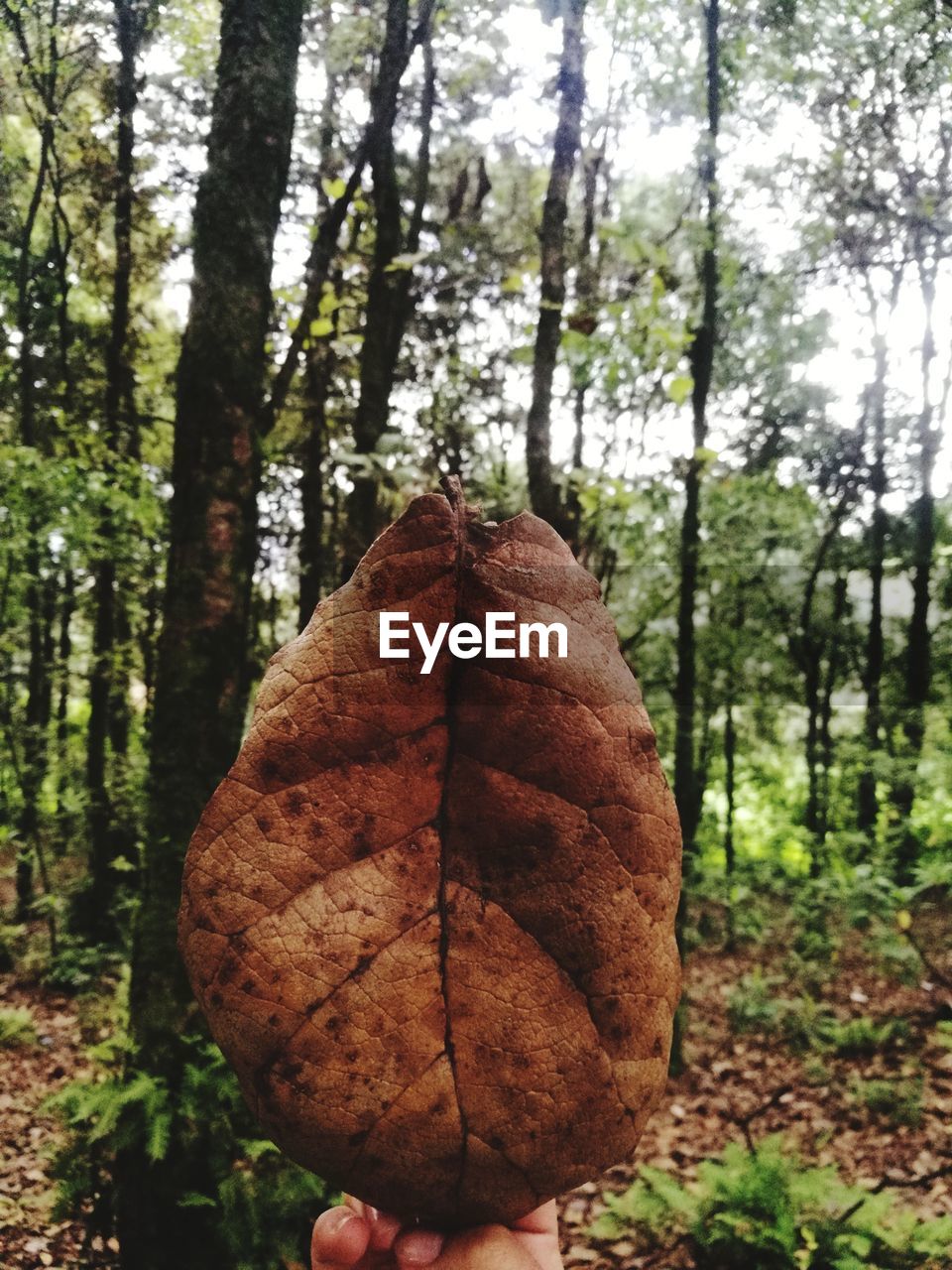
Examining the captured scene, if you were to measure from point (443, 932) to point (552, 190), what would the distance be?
6072 mm

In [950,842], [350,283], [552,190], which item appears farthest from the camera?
[950,842]

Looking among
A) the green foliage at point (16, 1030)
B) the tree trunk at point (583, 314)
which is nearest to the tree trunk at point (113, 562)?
the green foliage at point (16, 1030)

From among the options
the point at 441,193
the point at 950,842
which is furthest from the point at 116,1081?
the point at 950,842

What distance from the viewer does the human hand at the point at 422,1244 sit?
0.80 meters

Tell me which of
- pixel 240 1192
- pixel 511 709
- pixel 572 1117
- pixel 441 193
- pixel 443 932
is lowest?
pixel 240 1192

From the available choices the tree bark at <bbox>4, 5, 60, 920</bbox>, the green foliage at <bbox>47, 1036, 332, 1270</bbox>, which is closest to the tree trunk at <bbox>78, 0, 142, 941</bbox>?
the tree bark at <bbox>4, 5, 60, 920</bbox>

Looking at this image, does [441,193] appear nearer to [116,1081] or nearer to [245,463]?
[245,463]

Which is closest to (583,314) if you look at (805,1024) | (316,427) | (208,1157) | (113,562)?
(316,427)

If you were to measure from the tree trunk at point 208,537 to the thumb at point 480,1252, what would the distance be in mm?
2768

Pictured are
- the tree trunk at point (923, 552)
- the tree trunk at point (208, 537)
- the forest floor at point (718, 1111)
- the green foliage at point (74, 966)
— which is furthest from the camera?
the tree trunk at point (923, 552)

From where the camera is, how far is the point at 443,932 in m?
0.66

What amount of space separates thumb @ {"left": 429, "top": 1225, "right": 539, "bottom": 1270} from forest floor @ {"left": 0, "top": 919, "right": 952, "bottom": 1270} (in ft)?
14.4

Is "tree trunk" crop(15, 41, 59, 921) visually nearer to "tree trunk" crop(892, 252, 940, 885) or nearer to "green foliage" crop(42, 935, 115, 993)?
"green foliage" crop(42, 935, 115, 993)

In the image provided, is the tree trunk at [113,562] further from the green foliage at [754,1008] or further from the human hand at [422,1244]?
the human hand at [422,1244]
